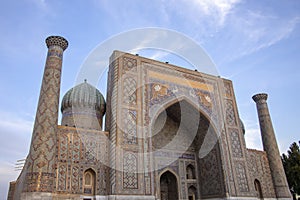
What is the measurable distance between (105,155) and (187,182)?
3645mm

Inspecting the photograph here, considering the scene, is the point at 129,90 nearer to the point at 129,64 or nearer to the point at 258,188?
the point at 129,64

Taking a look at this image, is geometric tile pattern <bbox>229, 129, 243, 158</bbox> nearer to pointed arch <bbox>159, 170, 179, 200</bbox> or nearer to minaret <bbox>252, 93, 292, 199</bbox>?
minaret <bbox>252, 93, 292, 199</bbox>

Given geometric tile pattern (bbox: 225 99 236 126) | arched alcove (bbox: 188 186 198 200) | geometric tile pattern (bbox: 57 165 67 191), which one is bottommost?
arched alcove (bbox: 188 186 198 200)

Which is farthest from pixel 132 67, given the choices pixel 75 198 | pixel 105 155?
pixel 75 198

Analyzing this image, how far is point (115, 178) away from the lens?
23.1 ft

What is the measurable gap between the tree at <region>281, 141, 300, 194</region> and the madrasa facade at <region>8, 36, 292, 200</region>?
94.8 inches

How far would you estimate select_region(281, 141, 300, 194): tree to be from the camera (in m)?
12.5

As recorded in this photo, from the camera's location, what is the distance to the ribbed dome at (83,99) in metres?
9.51

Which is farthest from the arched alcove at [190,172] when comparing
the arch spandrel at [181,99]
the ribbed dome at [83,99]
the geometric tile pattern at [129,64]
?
the geometric tile pattern at [129,64]

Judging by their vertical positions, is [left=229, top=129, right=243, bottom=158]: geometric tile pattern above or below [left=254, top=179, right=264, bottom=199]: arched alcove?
above

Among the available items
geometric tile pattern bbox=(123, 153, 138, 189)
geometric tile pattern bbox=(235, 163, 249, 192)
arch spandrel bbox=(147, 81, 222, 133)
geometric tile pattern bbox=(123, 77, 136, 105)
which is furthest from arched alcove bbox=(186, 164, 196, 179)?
geometric tile pattern bbox=(123, 77, 136, 105)

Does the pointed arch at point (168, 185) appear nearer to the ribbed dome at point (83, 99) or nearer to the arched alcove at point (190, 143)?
the arched alcove at point (190, 143)

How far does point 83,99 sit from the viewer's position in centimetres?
954

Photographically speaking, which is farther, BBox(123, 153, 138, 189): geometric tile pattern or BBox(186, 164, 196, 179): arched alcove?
BBox(186, 164, 196, 179): arched alcove
